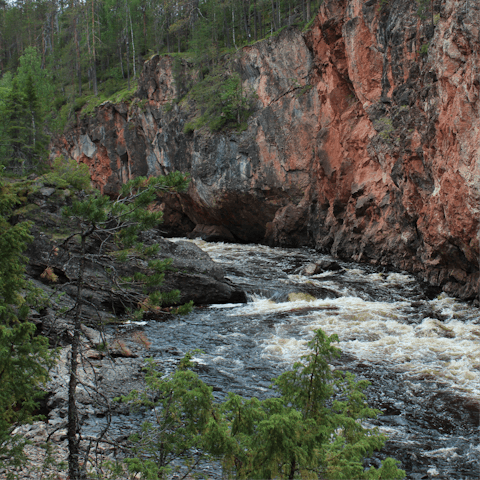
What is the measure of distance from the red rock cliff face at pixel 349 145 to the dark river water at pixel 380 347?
2.85m

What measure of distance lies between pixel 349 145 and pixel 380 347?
16.8m

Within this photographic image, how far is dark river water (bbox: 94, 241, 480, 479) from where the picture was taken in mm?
7866

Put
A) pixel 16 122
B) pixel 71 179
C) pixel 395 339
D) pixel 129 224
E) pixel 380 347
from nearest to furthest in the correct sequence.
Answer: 1. pixel 129 224
2. pixel 380 347
3. pixel 395 339
4. pixel 71 179
5. pixel 16 122

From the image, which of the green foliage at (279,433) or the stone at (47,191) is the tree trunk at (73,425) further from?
the stone at (47,191)

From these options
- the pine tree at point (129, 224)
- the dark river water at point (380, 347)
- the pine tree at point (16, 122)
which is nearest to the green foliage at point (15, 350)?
the pine tree at point (129, 224)

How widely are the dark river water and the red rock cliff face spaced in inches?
112

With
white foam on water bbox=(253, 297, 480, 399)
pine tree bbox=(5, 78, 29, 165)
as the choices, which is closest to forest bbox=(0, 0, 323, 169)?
pine tree bbox=(5, 78, 29, 165)

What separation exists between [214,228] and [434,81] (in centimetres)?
2374

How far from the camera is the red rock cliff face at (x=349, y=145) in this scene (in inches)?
562

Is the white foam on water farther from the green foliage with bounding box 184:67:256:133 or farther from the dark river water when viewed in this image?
the green foliage with bounding box 184:67:256:133

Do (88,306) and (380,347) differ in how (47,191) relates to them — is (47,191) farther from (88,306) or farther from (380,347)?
(380,347)

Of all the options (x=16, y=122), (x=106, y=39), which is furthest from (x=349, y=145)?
(x=106, y=39)

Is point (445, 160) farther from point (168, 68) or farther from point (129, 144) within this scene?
point (129, 144)

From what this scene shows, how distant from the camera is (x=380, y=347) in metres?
12.0
